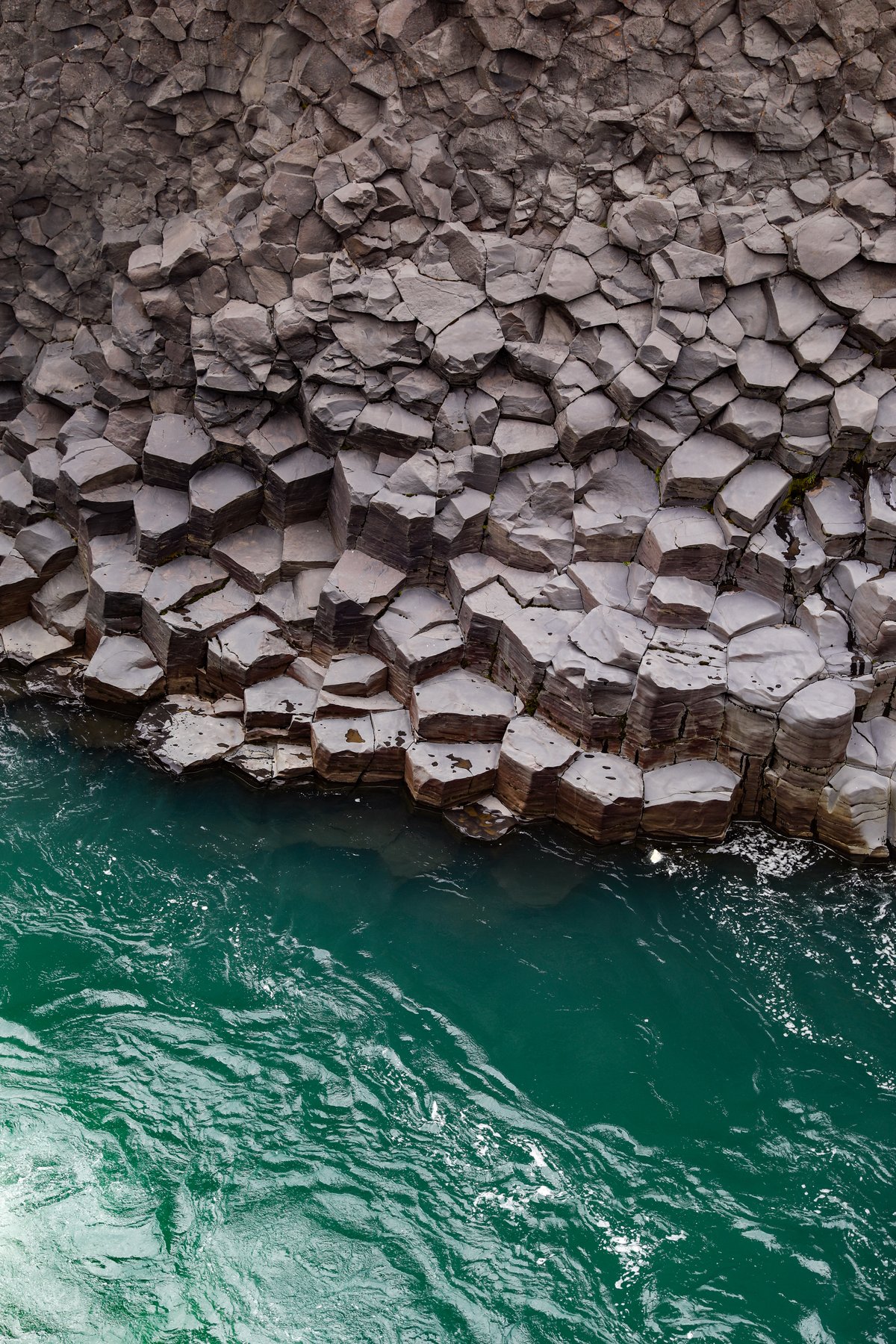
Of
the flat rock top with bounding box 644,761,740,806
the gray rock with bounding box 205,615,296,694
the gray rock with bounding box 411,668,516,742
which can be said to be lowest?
the gray rock with bounding box 205,615,296,694

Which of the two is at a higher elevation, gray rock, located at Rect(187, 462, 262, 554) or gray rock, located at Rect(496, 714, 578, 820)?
gray rock, located at Rect(187, 462, 262, 554)

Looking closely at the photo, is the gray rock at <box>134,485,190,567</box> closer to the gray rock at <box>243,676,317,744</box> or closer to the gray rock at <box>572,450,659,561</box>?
the gray rock at <box>243,676,317,744</box>

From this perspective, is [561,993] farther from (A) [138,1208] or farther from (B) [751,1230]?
(A) [138,1208]

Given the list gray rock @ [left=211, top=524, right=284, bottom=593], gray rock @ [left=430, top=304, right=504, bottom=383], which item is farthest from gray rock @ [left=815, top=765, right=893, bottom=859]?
gray rock @ [left=211, top=524, right=284, bottom=593]

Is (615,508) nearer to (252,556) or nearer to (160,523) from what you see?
(252,556)

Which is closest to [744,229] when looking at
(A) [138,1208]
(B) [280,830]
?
(B) [280,830]
